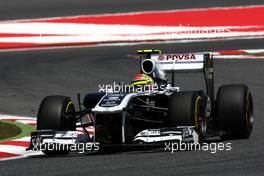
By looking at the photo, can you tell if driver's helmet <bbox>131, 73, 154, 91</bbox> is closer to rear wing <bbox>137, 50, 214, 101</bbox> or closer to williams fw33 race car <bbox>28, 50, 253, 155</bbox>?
williams fw33 race car <bbox>28, 50, 253, 155</bbox>

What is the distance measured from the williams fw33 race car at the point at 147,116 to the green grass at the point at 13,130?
1.54 metres

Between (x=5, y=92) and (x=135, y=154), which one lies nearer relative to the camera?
(x=135, y=154)

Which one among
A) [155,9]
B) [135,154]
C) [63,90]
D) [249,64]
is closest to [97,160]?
[135,154]

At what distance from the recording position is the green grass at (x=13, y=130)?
14.6 metres

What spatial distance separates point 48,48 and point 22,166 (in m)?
16.3

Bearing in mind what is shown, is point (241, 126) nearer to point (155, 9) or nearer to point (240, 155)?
point (240, 155)

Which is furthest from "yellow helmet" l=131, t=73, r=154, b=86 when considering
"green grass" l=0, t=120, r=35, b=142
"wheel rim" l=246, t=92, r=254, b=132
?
"green grass" l=0, t=120, r=35, b=142

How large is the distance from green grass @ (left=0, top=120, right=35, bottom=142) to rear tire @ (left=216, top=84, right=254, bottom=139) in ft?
9.95

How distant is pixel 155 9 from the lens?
98.6 feet

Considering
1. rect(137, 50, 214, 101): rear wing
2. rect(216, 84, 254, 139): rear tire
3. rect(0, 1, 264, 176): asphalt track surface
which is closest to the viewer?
rect(0, 1, 264, 176): asphalt track surface

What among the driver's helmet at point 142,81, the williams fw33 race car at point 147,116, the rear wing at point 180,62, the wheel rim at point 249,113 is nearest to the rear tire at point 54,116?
the williams fw33 race car at point 147,116

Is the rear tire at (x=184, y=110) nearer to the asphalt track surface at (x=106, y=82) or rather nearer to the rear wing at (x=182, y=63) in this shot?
the asphalt track surface at (x=106, y=82)

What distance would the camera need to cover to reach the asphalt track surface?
36.4ft

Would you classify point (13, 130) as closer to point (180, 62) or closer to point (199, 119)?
point (180, 62)
